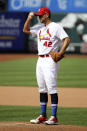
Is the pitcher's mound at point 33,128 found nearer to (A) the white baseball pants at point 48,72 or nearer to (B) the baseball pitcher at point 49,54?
(B) the baseball pitcher at point 49,54

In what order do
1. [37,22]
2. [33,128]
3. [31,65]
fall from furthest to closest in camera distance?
[37,22] → [31,65] → [33,128]

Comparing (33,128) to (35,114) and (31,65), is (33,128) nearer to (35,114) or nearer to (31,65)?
(35,114)

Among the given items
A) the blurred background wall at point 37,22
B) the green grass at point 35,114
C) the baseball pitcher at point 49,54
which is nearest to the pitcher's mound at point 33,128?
the baseball pitcher at point 49,54

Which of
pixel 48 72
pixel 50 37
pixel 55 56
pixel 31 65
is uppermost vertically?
pixel 50 37

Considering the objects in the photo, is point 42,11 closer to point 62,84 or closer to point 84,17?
point 62,84

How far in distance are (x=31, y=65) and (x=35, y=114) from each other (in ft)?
43.6

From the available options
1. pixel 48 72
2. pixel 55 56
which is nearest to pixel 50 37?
pixel 55 56

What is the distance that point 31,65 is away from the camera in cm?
2153

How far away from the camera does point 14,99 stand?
406 inches

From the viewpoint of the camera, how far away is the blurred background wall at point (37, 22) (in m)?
29.2

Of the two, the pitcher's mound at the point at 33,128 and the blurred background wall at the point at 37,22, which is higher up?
the pitcher's mound at the point at 33,128

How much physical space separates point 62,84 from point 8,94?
10.5 ft

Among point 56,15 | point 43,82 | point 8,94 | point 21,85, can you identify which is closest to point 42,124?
point 43,82

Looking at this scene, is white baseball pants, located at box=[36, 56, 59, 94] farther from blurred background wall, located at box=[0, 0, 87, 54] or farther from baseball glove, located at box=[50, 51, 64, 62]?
A: blurred background wall, located at box=[0, 0, 87, 54]
